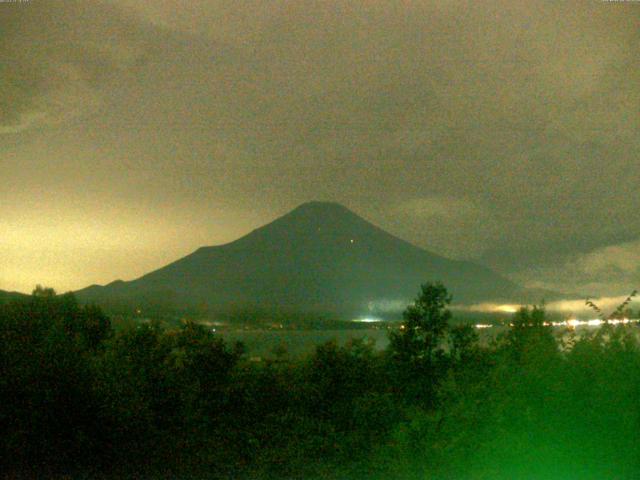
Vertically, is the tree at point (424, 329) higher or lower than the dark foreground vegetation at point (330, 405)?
higher

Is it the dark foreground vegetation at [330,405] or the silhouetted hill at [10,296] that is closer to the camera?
the dark foreground vegetation at [330,405]

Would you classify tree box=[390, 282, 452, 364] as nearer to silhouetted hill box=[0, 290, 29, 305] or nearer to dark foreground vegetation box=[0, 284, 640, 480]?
dark foreground vegetation box=[0, 284, 640, 480]

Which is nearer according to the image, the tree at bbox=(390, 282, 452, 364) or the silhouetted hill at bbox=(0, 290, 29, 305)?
the tree at bbox=(390, 282, 452, 364)

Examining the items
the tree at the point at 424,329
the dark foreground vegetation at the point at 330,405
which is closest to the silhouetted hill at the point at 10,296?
the dark foreground vegetation at the point at 330,405

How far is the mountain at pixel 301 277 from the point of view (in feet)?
71.1

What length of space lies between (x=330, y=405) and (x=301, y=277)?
23.1m

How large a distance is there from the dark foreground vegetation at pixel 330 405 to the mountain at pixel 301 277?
550cm

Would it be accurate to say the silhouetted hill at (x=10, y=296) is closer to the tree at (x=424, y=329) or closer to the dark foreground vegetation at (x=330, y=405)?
the dark foreground vegetation at (x=330, y=405)

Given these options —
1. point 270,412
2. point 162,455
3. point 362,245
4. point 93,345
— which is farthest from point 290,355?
point 362,245

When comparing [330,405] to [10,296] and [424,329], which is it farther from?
[10,296]

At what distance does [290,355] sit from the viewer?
11.6 meters

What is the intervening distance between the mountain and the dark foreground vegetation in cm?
550

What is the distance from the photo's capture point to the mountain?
71.1ft

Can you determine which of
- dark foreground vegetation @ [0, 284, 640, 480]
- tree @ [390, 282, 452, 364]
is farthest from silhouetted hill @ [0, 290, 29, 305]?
tree @ [390, 282, 452, 364]
